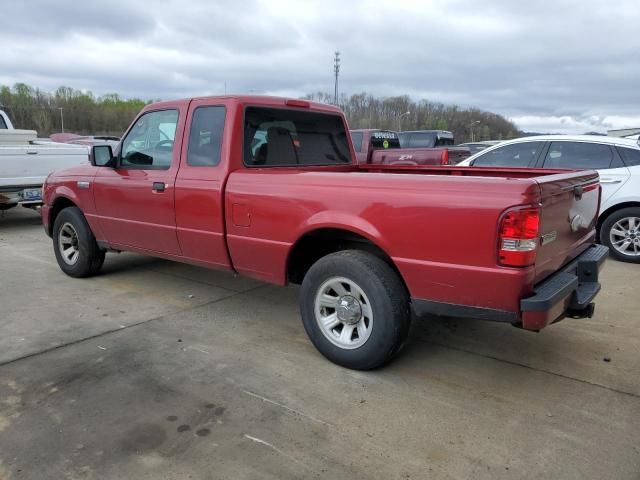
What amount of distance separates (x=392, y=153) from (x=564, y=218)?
29.7 feet

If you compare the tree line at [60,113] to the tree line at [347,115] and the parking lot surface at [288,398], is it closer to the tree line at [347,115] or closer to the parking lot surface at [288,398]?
the tree line at [347,115]

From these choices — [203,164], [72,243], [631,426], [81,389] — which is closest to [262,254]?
[203,164]

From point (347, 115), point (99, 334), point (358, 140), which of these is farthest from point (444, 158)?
point (347, 115)

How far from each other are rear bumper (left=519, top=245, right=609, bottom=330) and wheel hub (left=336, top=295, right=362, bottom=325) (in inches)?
42.0

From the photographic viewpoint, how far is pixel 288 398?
328cm

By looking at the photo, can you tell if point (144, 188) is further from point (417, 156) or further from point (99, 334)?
point (417, 156)

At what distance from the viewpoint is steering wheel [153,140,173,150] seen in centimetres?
474

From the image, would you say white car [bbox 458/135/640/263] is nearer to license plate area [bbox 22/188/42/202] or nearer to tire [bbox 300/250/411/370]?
tire [bbox 300/250/411/370]

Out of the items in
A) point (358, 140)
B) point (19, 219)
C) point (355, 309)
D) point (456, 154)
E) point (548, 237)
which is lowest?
point (19, 219)

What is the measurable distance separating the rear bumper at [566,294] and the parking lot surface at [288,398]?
0.56m

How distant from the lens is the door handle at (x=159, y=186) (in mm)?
4660

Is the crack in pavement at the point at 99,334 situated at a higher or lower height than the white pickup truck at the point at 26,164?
lower

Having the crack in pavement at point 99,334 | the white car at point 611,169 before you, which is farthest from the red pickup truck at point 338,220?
the white car at point 611,169

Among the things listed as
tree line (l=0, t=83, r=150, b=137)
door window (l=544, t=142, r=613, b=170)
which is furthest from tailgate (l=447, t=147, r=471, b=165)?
tree line (l=0, t=83, r=150, b=137)
